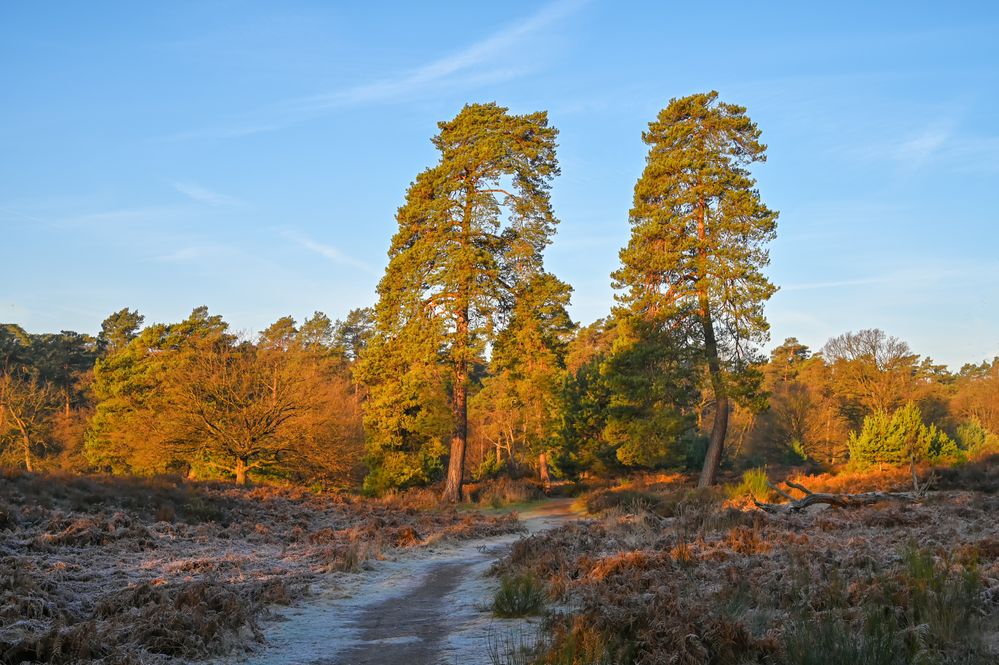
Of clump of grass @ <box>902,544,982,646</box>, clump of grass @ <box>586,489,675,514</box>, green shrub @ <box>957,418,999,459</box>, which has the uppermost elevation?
green shrub @ <box>957,418,999,459</box>

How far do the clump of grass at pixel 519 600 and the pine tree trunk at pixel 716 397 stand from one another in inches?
818

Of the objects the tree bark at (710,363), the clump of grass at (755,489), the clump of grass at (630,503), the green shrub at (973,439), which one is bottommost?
the clump of grass at (630,503)

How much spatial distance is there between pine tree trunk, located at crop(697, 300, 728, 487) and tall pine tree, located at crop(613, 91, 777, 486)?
4cm

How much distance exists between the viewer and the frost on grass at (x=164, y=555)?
22.3ft

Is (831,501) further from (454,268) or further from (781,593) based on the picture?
(454,268)

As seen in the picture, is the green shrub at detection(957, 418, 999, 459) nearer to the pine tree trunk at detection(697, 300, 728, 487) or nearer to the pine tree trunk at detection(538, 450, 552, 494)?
the pine tree trunk at detection(697, 300, 728, 487)

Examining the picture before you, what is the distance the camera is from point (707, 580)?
29.3 feet

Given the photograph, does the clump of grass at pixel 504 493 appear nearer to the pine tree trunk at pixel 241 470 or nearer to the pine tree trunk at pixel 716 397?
the pine tree trunk at pixel 716 397

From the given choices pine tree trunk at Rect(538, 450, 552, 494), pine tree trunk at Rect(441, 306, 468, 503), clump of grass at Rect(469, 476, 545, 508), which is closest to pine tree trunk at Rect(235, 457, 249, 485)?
pine tree trunk at Rect(441, 306, 468, 503)

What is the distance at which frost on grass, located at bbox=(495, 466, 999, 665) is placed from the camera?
5.48 m

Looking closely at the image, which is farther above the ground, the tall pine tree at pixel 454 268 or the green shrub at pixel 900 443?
the tall pine tree at pixel 454 268

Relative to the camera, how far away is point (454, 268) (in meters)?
30.2

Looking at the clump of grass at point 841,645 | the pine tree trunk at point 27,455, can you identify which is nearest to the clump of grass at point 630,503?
the clump of grass at point 841,645

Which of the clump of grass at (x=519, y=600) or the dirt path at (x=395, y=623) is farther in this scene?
the clump of grass at (x=519, y=600)
